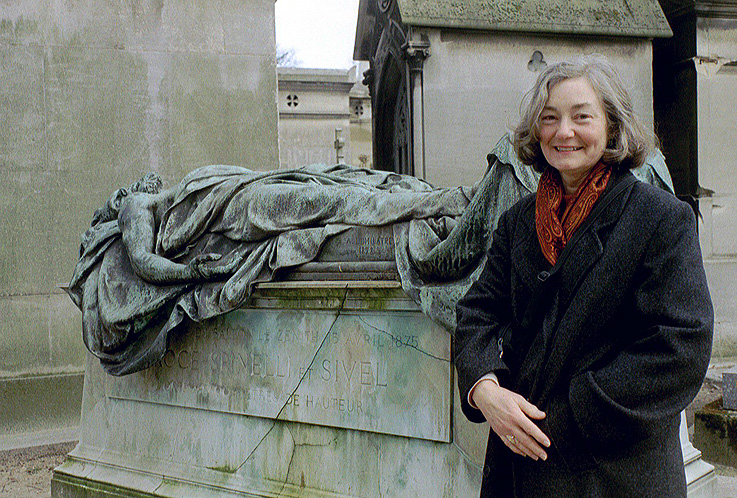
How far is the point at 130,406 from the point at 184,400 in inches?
18.9

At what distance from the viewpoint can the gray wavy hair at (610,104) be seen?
5.87 feet

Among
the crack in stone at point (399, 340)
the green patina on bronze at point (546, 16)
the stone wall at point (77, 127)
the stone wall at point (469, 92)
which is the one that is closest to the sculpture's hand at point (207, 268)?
the crack in stone at point (399, 340)

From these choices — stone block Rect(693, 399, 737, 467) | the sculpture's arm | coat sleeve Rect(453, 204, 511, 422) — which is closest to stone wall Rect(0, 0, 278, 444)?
the sculpture's arm

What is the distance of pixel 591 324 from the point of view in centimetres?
173

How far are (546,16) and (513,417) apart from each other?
6.36 meters

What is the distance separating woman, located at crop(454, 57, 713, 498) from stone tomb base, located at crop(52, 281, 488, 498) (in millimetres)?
1547

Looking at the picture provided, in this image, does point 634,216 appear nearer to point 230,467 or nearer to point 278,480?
point 278,480

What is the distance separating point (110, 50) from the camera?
707cm

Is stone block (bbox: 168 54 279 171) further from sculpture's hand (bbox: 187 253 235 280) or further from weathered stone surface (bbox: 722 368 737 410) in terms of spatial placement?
weathered stone surface (bbox: 722 368 737 410)

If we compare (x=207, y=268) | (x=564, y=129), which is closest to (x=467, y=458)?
(x=207, y=268)

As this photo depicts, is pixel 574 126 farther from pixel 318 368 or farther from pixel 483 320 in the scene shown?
pixel 318 368

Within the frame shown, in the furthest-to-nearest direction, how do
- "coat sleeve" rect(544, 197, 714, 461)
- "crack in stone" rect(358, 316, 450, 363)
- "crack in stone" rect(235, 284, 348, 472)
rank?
"crack in stone" rect(235, 284, 348, 472) < "crack in stone" rect(358, 316, 450, 363) < "coat sleeve" rect(544, 197, 714, 461)

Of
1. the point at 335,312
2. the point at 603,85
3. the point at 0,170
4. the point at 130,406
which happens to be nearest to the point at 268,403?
the point at 335,312

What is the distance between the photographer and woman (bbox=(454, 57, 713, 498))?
64.4 inches
